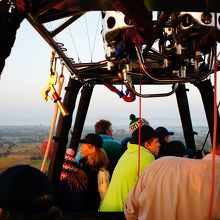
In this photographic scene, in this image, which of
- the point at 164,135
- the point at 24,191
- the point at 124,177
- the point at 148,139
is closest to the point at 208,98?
the point at 164,135

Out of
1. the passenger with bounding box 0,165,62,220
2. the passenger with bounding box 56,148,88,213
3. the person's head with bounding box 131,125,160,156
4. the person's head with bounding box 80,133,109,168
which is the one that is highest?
the person's head with bounding box 131,125,160,156

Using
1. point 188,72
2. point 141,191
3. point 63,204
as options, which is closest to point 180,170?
point 141,191

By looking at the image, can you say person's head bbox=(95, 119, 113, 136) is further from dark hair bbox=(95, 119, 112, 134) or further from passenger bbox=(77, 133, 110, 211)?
passenger bbox=(77, 133, 110, 211)

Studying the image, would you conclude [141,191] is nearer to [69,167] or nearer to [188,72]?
[188,72]

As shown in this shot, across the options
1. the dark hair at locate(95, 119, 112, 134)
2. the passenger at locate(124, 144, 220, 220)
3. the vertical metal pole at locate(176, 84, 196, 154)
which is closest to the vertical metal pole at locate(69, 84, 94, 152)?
the dark hair at locate(95, 119, 112, 134)

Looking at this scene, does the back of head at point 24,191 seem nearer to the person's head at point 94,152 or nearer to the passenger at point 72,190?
the passenger at point 72,190

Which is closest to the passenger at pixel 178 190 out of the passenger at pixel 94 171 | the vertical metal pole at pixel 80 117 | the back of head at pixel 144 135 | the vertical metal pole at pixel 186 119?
the back of head at pixel 144 135
